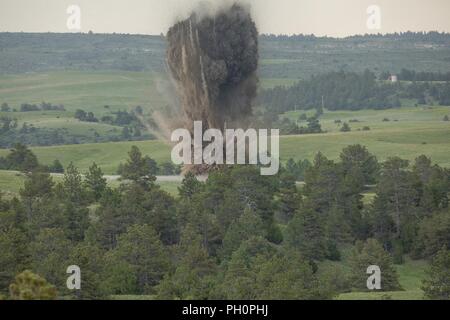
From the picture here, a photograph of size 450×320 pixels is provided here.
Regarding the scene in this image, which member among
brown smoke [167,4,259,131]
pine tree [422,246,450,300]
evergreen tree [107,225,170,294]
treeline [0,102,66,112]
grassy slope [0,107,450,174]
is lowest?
pine tree [422,246,450,300]

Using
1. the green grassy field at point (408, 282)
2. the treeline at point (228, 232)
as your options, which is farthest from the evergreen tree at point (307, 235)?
the green grassy field at point (408, 282)

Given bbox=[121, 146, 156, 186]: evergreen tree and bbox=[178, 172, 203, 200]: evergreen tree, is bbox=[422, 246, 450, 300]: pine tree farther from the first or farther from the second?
bbox=[121, 146, 156, 186]: evergreen tree

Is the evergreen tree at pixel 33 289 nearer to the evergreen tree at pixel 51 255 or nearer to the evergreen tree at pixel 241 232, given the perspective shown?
the evergreen tree at pixel 51 255

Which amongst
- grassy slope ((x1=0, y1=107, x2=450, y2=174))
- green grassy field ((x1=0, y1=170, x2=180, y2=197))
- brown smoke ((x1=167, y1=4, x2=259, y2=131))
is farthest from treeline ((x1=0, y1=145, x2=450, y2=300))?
grassy slope ((x1=0, y1=107, x2=450, y2=174))

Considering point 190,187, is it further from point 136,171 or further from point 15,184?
point 15,184
